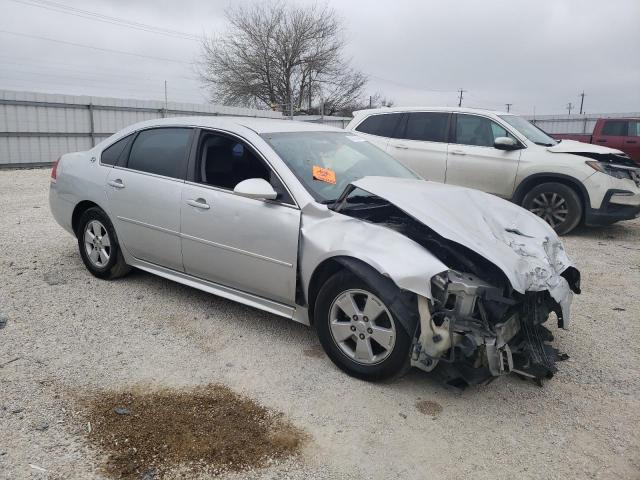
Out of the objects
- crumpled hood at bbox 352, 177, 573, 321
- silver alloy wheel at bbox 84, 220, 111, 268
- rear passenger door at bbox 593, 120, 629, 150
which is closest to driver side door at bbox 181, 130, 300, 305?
crumpled hood at bbox 352, 177, 573, 321

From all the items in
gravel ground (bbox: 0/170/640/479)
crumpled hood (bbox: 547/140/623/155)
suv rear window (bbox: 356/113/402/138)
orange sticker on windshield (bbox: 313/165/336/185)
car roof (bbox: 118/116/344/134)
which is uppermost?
suv rear window (bbox: 356/113/402/138)

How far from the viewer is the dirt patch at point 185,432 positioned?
2574mm

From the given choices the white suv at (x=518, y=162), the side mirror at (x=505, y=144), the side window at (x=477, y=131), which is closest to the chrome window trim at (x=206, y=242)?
the white suv at (x=518, y=162)

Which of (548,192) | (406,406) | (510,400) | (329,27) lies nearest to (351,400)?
(406,406)

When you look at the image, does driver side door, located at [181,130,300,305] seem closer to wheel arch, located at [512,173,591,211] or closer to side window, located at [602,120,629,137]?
wheel arch, located at [512,173,591,211]

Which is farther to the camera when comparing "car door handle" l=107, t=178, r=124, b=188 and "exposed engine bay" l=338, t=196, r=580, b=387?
"car door handle" l=107, t=178, r=124, b=188

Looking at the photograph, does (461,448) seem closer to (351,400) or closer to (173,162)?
(351,400)

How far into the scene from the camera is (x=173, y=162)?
4.38 meters

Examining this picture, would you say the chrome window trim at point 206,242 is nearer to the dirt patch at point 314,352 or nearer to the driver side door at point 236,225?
the driver side door at point 236,225

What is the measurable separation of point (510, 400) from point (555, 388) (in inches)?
14.5

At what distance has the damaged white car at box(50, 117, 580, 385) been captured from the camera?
2.97 meters

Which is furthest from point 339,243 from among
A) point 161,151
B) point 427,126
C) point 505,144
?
point 427,126

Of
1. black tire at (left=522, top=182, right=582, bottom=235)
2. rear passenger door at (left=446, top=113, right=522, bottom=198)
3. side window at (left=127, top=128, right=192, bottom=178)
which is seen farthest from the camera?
rear passenger door at (left=446, top=113, right=522, bottom=198)

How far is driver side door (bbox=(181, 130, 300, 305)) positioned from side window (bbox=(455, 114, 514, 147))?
5.00m
